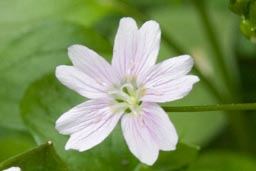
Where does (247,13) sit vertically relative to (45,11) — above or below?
above

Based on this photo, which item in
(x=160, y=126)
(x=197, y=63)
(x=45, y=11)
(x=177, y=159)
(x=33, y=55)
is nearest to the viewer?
(x=160, y=126)

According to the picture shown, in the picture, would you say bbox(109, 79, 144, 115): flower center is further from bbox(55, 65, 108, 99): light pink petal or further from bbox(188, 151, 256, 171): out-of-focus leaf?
bbox(188, 151, 256, 171): out-of-focus leaf

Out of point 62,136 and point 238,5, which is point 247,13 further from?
point 62,136

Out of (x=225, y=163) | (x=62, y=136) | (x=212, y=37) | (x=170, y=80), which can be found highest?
(x=170, y=80)

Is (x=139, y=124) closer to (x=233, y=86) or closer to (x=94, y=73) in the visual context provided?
(x=94, y=73)

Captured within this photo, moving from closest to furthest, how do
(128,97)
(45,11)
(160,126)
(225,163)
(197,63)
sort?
(160,126)
(128,97)
(225,163)
(45,11)
(197,63)

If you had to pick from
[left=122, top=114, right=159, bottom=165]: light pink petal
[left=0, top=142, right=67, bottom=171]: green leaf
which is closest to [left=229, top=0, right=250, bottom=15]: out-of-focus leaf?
[left=122, top=114, right=159, bottom=165]: light pink petal

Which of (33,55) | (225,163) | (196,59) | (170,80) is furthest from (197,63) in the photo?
(170,80)
